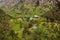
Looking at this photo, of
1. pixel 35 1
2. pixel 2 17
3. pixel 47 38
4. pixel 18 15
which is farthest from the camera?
pixel 35 1

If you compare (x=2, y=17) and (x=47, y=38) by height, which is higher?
(x=2, y=17)

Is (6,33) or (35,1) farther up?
(35,1)

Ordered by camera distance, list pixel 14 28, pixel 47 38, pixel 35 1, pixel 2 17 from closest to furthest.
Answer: pixel 47 38 → pixel 14 28 → pixel 2 17 → pixel 35 1

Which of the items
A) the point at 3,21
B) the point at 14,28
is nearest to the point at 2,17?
the point at 3,21

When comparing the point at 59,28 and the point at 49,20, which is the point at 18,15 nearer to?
the point at 49,20

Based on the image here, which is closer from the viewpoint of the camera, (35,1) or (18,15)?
(18,15)

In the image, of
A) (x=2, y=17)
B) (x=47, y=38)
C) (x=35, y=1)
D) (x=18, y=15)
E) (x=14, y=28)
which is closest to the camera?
(x=47, y=38)

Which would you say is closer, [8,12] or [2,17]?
[2,17]

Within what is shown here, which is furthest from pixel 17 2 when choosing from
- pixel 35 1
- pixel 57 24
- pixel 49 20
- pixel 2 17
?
pixel 57 24

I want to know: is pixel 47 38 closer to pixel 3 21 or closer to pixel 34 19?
pixel 34 19
